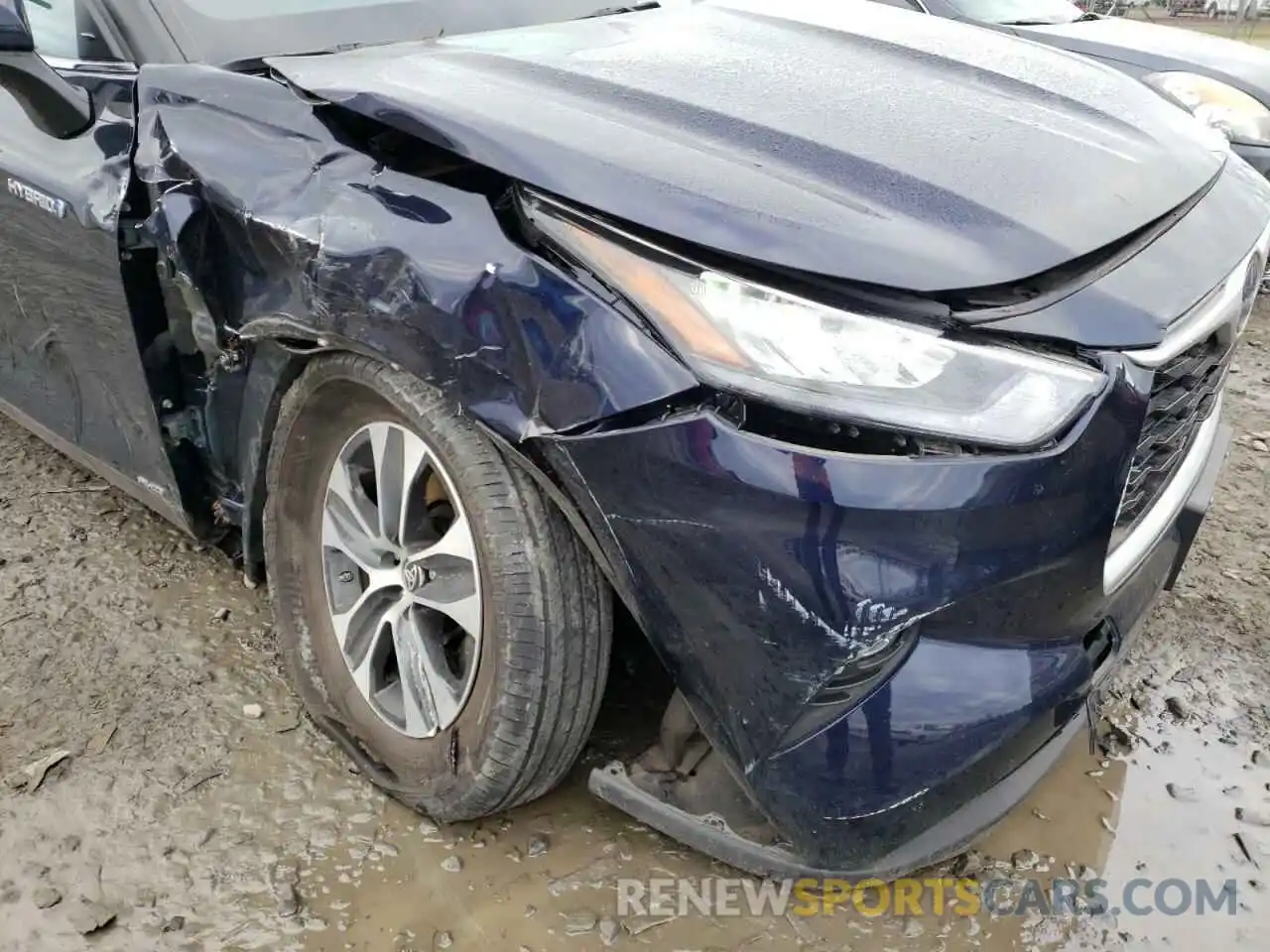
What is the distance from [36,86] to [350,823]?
1520mm

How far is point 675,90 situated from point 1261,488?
2.41 metres

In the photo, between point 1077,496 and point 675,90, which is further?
point 675,90

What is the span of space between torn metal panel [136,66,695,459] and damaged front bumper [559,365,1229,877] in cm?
11

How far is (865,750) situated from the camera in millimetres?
1458

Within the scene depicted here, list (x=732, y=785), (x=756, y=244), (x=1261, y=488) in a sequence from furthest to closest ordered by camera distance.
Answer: (x=1261, y=488), (x=732, y=785), (x=756, y=244)

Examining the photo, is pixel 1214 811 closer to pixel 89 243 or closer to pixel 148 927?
pixel 148 927

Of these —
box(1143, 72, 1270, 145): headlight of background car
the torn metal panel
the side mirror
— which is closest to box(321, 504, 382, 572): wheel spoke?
the torn metal panel

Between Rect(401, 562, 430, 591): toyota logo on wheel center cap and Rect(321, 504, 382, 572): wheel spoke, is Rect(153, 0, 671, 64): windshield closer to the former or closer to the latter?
Rect(321, 504, 382, 572): wheel spoke

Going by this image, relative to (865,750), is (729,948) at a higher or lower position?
lower

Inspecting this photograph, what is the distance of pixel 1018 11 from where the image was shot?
5.18 m

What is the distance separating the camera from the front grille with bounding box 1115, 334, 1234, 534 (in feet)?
5.19

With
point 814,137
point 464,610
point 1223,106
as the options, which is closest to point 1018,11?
point 1223,106

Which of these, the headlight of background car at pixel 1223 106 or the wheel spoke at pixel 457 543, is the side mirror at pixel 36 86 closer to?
the wheel spoke at pixel 457 543

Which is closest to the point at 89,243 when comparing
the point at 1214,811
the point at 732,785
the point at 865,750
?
the point at 732,785
